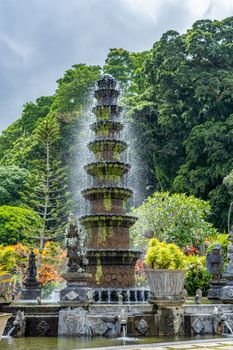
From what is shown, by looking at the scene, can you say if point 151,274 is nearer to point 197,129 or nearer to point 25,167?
point 197,129

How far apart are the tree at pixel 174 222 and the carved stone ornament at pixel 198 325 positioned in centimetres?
1838

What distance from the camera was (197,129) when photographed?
40906 millimetres

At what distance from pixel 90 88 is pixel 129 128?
10350 mm

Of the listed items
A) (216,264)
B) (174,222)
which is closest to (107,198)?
(216,264)

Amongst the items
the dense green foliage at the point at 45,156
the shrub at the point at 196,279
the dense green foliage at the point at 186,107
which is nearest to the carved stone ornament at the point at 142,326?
the shrub at the point at 196,279

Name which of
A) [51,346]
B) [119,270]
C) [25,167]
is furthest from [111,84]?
[25,167]

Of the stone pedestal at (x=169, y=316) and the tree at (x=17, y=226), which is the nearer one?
the stone pedestal at (x=169, y=316)

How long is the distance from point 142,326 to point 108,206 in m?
7.05

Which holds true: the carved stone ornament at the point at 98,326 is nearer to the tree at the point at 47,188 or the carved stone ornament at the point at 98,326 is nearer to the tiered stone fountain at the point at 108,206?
the tiered stone fountain at the point at 108,206

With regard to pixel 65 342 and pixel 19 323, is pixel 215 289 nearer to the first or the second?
pixel 19 323

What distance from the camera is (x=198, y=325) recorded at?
40.5 ft

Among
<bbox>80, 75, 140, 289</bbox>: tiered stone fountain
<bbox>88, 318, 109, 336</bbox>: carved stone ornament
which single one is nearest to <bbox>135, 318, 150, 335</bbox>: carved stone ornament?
<bbox>88, 318, 109, 336</bbox>: carved stone ornament

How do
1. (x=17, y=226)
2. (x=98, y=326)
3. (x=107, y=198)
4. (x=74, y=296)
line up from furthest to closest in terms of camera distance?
1. (x=17, y=226)
2. (x=107, y=198)
3. (x=74, y=296)
4. (x=98, y=326)

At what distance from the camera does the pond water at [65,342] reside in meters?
9.73
